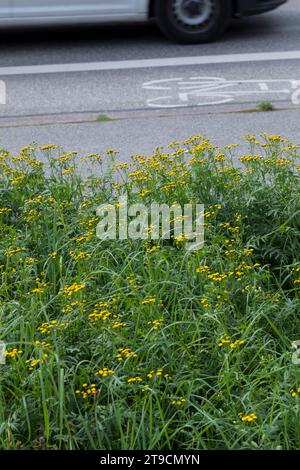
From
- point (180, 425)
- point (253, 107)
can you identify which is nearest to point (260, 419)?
point (180, 425)

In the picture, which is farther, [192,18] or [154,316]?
[192,18]

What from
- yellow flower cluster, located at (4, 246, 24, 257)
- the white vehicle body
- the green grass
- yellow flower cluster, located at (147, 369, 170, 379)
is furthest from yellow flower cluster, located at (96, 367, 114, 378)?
the white vehicle body

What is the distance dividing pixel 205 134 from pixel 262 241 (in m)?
3.15

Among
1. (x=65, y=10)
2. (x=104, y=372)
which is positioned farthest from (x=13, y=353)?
(x=65, y=10)

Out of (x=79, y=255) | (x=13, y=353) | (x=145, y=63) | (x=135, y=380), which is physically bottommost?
(x=135, y=380)

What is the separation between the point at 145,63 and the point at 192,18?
77 cm

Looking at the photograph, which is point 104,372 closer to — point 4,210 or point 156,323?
point 156,323

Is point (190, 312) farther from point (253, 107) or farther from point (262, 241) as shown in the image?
point (253, 107)

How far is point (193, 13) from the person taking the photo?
35.6 ft

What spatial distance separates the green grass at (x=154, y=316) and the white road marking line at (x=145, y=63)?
168 inches

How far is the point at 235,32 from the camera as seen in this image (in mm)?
11406

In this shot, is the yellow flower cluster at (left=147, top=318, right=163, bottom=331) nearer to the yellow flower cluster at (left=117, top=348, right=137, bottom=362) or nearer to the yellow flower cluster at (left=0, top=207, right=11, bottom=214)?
the yellow flower cluster at (left=117, top=348, right=137, bottom=362)

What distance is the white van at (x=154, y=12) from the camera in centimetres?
1067

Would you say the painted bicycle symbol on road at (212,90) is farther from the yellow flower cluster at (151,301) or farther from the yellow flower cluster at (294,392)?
the yellow flower cluster at (294,392)
